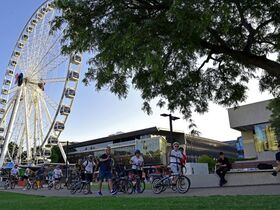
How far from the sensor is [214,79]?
34.3 feet

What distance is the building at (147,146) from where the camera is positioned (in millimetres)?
79562

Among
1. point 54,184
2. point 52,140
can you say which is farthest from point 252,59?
point 52,140

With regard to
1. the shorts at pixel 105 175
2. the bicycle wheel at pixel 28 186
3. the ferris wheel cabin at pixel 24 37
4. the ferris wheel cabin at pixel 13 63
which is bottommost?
the shorts at pixel 105 175

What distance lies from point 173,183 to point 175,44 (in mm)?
8265

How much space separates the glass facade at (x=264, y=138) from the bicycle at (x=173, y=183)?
110 feet

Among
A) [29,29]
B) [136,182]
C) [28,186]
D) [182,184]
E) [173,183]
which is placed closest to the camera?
[182,184]

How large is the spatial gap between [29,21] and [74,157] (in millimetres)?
54755

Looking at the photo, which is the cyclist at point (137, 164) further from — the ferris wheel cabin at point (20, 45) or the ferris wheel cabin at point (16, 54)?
the ferris wheel cabin at point (16, 54)

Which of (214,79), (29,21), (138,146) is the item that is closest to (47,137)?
(29,21)

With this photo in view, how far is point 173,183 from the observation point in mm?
14492

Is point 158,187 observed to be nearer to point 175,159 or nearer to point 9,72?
point 175,159

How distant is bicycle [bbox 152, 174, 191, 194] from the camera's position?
1416 cm

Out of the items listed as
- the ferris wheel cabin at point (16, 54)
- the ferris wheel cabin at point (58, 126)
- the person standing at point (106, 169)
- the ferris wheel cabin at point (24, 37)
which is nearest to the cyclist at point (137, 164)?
the person standing at point (106, 169)

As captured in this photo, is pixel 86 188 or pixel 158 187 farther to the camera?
pixel 86 188
